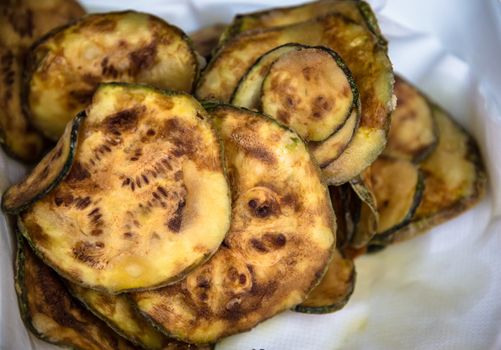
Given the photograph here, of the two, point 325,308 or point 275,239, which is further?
point 325,308

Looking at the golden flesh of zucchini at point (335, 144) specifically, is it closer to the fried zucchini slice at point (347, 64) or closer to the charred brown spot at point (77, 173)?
the fried zucchini slice at point (347, 64)

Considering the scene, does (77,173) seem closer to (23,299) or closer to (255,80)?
(23,299)

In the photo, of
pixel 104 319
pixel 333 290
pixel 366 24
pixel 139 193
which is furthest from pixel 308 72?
pixel 104 319

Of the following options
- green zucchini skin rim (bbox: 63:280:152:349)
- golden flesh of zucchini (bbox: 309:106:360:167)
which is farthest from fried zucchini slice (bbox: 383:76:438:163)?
green zucchini skin rim (bbox: 63:280:152:349)

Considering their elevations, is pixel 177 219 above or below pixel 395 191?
above

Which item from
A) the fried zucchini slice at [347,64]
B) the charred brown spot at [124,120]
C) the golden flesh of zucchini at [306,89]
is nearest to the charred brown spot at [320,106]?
the golden flesh of zucchini at [306,89]

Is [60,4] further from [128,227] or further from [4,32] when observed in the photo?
[128,227]

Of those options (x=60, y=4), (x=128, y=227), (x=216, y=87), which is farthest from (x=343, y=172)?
(x=60, y=4)
